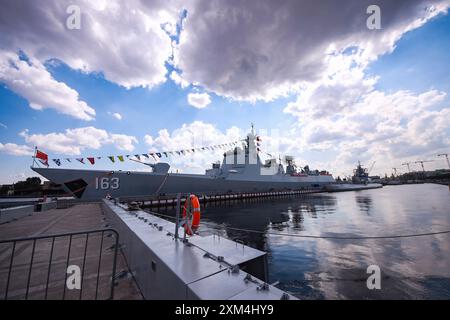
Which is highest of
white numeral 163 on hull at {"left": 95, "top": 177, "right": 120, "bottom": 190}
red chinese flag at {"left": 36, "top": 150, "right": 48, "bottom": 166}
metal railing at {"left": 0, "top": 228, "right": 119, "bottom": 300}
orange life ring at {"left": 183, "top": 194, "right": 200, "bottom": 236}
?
red chinese flag at {"left": 36, "top": 150, "right": 48, "bottom": 166}

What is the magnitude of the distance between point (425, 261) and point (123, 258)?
8.78 meters

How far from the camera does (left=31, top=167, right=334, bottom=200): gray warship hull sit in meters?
18.6

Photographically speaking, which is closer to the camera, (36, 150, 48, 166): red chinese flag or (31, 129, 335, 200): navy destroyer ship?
(36, 150, 48, 166): red chinese flag

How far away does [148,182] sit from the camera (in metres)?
22.3

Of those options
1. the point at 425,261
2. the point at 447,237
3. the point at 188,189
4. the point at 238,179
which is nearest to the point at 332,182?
the point at 238,179

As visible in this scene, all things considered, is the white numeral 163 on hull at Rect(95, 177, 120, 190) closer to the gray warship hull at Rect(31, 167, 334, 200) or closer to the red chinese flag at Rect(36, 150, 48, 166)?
the gray warship hull at Rect(31, 167, 334, 200)

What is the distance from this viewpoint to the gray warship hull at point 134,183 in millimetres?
18578

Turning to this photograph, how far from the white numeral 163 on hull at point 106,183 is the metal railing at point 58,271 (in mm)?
16558

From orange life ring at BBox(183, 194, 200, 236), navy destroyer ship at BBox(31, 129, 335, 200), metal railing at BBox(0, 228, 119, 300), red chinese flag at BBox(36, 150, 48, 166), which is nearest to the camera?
metal railing at BBox(0, 228, 119, 300)

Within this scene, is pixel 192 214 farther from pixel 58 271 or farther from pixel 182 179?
pixel 182 179

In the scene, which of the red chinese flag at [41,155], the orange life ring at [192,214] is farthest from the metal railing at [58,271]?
the red chinese flag at [41,155]

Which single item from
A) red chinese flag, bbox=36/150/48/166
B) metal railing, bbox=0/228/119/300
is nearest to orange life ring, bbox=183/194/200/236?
metal railing, bbox=0/228/119/300

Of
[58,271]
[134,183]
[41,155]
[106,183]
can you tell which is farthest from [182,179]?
[58,271]
